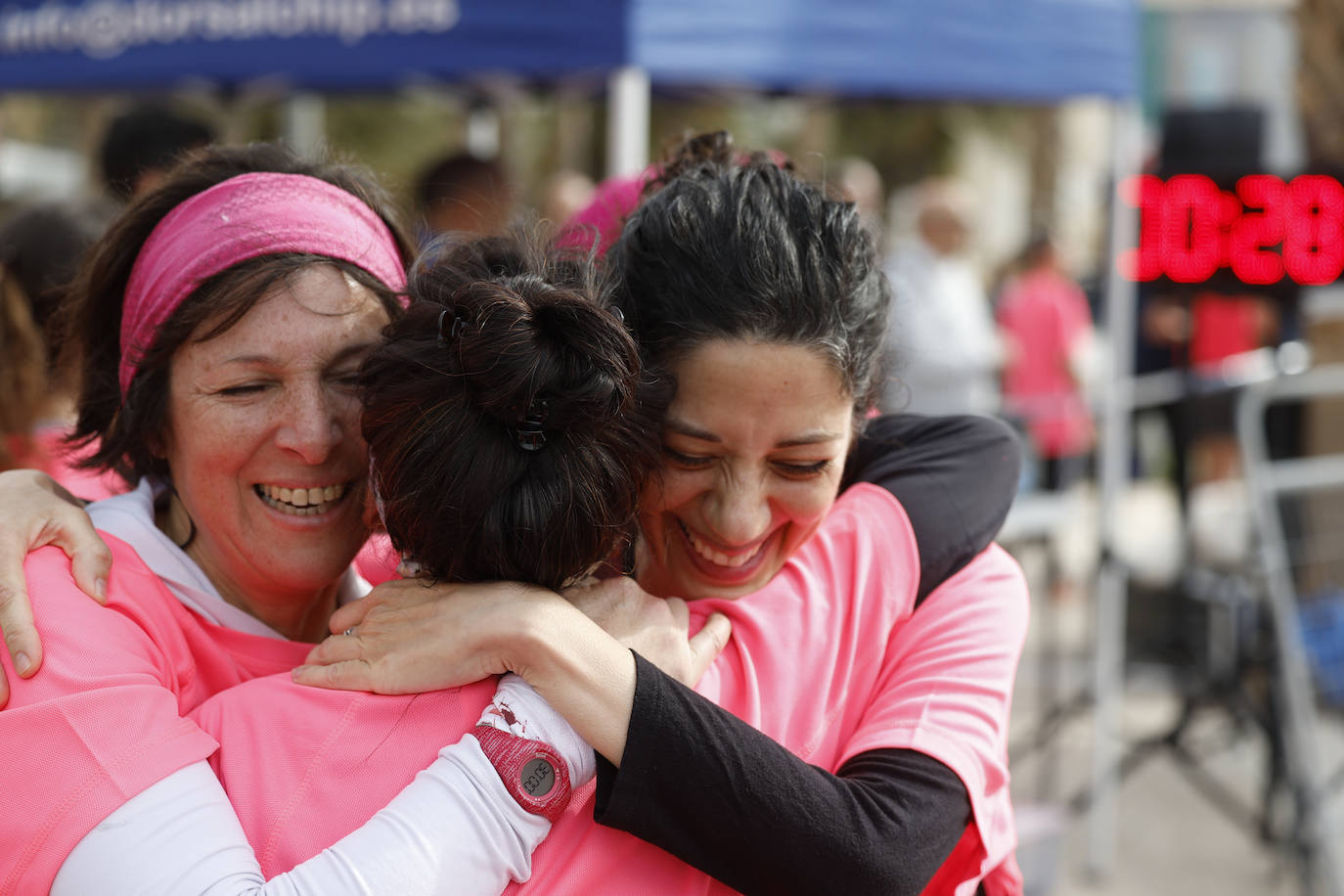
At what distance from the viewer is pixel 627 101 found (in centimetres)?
375

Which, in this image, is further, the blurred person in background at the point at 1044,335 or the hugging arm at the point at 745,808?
the blurred person in background at the point at 1044,335

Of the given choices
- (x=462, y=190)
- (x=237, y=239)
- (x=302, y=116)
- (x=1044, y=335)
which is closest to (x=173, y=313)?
(x=237, y=239)

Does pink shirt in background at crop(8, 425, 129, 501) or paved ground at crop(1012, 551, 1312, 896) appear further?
paved ground at crop(1012, 551, 1312, 896)

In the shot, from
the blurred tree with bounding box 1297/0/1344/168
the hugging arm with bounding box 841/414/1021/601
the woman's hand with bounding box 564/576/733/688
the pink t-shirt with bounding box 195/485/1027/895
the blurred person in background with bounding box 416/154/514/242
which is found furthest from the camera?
the blurred tree with bounding box 1297/0/1344/168

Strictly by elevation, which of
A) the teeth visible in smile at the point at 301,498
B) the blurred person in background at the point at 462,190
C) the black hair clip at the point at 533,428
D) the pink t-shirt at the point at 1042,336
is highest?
the black hair clip at the point at 533,428

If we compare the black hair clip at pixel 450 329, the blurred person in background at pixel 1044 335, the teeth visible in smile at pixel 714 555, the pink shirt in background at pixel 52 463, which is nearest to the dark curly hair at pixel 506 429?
the black hair clip at pixel 450 329

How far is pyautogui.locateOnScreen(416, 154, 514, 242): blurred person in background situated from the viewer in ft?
16.8

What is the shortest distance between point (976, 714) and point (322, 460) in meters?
0.90

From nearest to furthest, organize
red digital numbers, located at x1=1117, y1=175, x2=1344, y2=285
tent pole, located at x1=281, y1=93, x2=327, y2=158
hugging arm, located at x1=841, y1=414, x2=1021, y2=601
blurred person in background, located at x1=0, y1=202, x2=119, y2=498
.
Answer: hugging arm, located at x1=841, y1=414, x2=1021, y2=601 → blurred person in background, located at x1=0, y1=202, x2=119, y2=498 → red digital numbers, located at x1=1117, y1=175, x2=1344, y2=285 → tent pole, located at x1=281, y1=93, x2=327, y2=158

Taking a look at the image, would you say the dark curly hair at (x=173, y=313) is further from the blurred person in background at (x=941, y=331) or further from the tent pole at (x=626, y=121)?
the blurred person in background at (x=941, y=331)

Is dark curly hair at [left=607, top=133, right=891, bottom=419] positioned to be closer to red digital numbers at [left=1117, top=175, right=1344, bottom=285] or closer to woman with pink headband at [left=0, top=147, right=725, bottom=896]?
woman with pink headband at [left=0, top=147, right=725, bottom=896]

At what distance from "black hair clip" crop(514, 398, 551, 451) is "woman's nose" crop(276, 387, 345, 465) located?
0.42m

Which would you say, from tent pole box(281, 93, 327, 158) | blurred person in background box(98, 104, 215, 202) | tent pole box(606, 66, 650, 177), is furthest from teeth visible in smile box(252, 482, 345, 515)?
tent pole box(281, 93, 327, 158)

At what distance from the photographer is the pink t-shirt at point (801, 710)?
137cm
